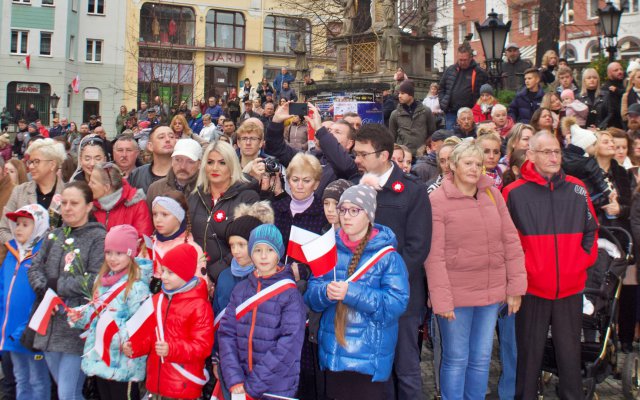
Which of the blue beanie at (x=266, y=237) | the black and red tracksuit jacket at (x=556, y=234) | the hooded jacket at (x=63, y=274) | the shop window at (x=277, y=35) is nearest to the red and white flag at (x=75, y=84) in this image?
the shop window at (x=277, y=35)

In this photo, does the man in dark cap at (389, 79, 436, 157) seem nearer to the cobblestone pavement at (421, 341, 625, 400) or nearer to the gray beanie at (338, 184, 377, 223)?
the cobblestone pavement at (421, 341, 625, 400)

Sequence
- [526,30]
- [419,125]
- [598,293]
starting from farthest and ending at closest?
1. [526,30]
2. [419,125]
3. [598,293]

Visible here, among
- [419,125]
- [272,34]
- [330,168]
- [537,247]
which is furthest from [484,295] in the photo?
[272,34]

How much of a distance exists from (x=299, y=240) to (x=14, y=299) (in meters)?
2.53

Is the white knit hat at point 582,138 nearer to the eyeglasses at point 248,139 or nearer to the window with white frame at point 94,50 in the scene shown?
the eyeglasses at point 248,139

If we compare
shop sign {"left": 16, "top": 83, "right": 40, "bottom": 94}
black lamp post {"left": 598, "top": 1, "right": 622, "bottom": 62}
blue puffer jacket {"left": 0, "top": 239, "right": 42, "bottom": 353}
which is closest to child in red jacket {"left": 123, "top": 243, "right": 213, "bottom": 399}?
blue puffer jacket {"left": 0, "top": 239, "right": 42, "bottom": 353}

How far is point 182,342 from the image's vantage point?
4406mm

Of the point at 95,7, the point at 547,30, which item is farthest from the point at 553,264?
the point at 95,7

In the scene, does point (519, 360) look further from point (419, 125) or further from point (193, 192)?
point (419, 125)

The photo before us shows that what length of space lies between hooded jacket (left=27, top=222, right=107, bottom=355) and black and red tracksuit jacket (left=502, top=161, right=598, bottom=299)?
340cm

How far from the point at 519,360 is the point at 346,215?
2.07m

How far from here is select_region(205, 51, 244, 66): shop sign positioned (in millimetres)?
50625

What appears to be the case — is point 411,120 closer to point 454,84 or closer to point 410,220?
point 454,84

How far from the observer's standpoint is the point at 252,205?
5082mm
